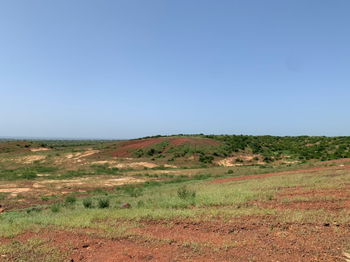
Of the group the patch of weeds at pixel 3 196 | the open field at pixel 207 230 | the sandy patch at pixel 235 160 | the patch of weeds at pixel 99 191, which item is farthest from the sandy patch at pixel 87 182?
the sandy patch at pixel 235 160

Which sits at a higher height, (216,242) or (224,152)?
(224,152)

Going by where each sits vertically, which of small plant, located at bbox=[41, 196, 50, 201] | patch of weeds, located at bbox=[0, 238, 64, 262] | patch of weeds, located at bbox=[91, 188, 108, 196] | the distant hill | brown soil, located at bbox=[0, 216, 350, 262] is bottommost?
small plant, located at bbox=[41, 196, 50, 201]

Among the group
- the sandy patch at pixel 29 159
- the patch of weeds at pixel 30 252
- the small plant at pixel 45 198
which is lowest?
the small plant at pixel 45 198

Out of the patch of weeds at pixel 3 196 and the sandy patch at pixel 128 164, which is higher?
the sandy patch at pixel 128 164

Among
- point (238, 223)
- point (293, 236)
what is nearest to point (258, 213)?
point (238, 223)

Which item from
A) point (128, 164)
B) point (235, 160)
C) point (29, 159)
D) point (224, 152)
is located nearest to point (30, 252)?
point (128, 164)

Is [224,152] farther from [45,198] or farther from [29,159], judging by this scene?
[29,159]

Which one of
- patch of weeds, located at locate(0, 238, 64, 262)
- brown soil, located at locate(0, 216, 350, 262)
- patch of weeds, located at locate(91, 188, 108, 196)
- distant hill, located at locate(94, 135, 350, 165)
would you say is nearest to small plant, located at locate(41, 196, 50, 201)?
patch of weeds, located at locate(91, 188, 108, 196)

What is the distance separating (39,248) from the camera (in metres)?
6.67

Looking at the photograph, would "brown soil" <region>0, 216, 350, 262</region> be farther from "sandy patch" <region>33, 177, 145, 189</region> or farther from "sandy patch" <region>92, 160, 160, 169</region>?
"sandy patch" <region>92, 160, 160, 169</region>

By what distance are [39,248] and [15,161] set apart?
43.3m

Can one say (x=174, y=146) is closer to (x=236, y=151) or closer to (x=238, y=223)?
(x=236, y=151)

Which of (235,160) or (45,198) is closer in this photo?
(45,198)

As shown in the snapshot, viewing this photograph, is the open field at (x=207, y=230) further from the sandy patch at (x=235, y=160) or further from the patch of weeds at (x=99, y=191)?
the sandy patch at (x=235, y=160)
